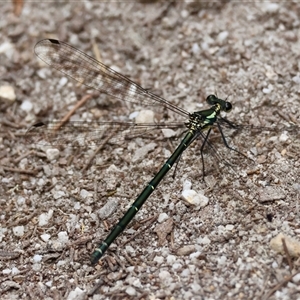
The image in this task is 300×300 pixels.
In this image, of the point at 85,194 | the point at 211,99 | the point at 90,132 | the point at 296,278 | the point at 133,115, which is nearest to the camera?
the point at 296,278

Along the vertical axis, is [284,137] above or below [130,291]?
above

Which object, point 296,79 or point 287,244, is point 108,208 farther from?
point 296,79

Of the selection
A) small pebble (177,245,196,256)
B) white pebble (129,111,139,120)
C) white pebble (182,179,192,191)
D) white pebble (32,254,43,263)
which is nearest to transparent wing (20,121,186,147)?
white pebble (129,111,139,120)

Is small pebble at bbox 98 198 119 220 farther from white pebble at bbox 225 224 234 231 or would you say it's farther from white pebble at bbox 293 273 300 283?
white pebble at bbox 293 273 300 283

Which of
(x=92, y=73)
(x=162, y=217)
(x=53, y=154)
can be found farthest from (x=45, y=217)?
(x=92, y=73)

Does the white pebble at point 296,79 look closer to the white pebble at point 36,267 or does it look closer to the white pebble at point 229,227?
the white pebble at point 229,227

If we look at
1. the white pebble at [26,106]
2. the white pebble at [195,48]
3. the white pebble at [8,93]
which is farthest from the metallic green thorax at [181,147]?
the white pebble at [8,93]

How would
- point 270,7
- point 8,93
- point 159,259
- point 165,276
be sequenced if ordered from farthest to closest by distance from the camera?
point 270,7, point 8,93, point 159,259, point 165,276
